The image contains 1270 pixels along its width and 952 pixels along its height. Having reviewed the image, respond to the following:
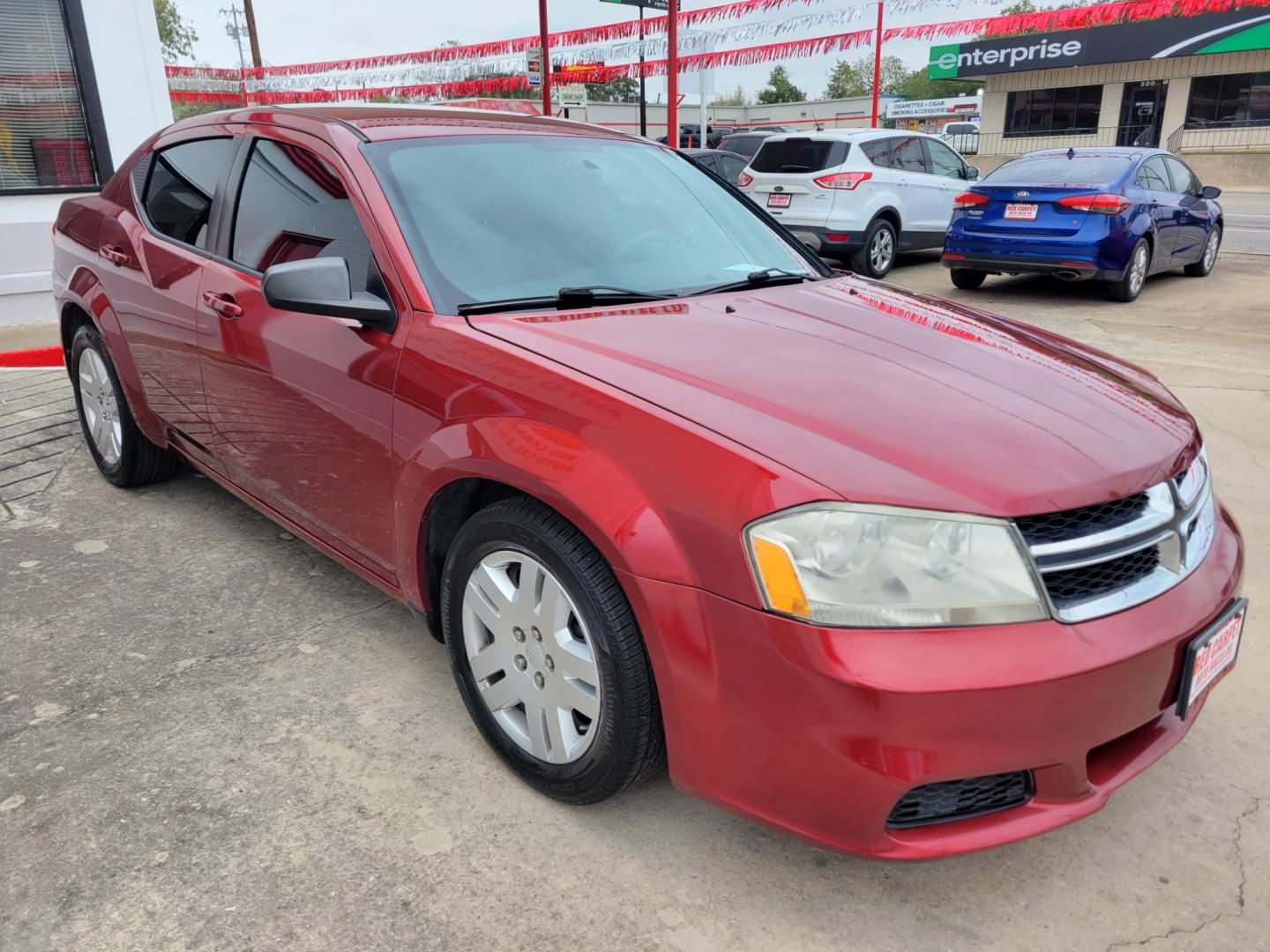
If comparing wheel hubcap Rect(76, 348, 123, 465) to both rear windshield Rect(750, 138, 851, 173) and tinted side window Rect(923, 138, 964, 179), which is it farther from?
tinted side window Rect(923, 138, 964, 179)

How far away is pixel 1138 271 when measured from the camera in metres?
9.13

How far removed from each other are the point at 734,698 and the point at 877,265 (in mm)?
9948

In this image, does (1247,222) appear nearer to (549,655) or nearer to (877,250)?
(877,250)

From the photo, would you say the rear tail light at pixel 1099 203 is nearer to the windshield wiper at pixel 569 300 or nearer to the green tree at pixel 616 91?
the windshield wiper at pixel 569 300

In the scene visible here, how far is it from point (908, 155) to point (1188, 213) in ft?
10.00

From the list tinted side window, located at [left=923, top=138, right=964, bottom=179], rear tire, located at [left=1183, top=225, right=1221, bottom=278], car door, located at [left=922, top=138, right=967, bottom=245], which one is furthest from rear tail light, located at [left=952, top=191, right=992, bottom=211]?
rear tire, located at [left=1183, top=225, right=1221, bottom=278]

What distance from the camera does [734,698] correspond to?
1.80 m

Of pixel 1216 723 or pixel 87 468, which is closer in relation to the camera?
pixel 1216 723

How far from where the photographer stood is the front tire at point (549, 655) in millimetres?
1989

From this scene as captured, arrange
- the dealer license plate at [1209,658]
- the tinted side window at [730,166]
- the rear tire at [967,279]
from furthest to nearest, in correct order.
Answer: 1. the tinted side window at [730,166]
2. the rear tire at [967,279]
3. the dealer license plate at [1209,658]

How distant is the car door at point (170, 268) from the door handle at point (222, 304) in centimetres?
11

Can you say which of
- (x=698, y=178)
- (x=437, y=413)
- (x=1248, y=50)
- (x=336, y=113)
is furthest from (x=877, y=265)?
(x=1248, y=50)

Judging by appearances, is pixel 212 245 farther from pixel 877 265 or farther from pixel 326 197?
pixel 877 265

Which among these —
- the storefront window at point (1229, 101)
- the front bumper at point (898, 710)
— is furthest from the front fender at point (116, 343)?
the storefront window at point (1229, 101)
